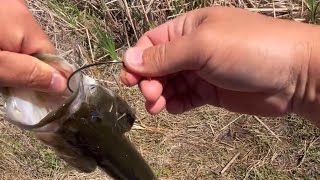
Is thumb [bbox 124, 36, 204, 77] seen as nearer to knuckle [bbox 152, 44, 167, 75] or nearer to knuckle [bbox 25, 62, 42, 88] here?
knuckle [bbox 152, 44, 167, 75]

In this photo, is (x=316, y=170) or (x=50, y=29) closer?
(x=316, y=170)

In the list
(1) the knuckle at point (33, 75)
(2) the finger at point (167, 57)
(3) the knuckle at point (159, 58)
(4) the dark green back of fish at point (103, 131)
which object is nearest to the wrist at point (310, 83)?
(2) the finger at point (167, 57)

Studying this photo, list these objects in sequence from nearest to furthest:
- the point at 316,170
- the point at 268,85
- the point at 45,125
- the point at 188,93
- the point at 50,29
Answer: the point at 45,125 → the point at 268,85 → the point at 188,93 → the point at 316,170 → the point at 50,29

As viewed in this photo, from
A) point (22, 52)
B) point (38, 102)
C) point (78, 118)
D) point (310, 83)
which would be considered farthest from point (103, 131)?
point (310, 83)

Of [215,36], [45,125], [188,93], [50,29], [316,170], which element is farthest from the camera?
[50,29]

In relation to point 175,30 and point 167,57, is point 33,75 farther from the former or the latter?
point 175,30

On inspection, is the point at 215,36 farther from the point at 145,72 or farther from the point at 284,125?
the point at 284,125

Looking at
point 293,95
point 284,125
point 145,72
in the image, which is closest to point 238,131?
point 284,125

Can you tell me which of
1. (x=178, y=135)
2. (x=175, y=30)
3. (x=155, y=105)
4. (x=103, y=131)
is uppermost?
(x=175, y=30)
